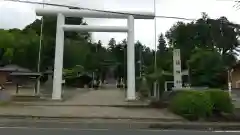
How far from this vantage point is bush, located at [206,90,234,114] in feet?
59.6

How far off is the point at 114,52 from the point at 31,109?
74.5 m

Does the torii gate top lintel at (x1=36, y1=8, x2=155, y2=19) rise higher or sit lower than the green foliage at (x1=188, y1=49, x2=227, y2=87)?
higher

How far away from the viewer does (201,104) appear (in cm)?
1738

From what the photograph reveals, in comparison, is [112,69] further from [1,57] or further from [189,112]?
[189,112]

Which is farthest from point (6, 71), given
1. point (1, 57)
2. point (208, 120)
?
point (208, 120)

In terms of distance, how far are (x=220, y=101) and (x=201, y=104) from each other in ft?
4.40

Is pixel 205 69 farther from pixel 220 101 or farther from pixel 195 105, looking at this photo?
pixel 195 105

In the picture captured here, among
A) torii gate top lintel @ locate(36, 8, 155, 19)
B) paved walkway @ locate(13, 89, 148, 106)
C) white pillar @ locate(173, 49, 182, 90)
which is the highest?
torii gate top lintel @ locate(36, 8, 155, 19)

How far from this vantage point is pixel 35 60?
172 ft

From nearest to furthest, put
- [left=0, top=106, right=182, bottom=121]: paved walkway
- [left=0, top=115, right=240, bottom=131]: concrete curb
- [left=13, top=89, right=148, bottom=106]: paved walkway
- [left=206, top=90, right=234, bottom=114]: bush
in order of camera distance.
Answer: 1. [left=0, top=115, right=240, bottom=131]: concrete curb
2. [left=0, top=106, right=182, bottom=121]: paved walkway
3. [left=206, top=90, right=234, bottom=114]: bush
4. [left=13, top=89, right=148, bottom=106]: paved walkway

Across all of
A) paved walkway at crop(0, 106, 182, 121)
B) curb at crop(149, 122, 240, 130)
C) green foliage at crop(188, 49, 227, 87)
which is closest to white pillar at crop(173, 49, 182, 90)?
paved walkway at crop(0, 106, 182, 121)

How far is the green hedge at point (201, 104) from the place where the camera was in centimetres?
1742

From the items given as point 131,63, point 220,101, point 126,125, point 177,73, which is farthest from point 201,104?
point 131,63

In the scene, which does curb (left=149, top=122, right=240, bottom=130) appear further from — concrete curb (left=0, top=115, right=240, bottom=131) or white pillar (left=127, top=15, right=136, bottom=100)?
white pillar (left=127, top=15, right=136, bottom=100)
